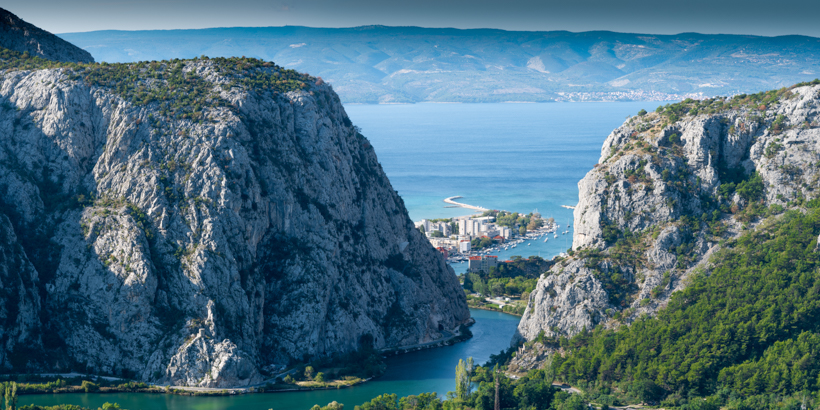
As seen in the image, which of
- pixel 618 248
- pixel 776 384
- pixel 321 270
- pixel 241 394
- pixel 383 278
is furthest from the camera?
pixel 383 278

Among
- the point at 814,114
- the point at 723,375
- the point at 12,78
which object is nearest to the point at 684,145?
the point at 814,114

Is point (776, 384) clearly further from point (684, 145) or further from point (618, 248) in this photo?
point (684, 145)

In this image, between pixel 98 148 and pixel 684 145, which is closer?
pixel 684 145

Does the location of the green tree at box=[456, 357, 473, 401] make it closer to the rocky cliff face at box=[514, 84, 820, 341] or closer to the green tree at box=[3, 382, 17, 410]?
the rocky cliff face at box=[514, 84, 820, 341]

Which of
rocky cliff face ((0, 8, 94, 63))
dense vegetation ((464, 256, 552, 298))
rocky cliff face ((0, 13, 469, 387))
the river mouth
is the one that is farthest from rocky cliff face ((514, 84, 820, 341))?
rocky cliff face ((0, 8, 94, 63))

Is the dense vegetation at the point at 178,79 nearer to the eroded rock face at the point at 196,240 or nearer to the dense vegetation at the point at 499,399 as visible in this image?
the eroded rock face at the point at 196,240

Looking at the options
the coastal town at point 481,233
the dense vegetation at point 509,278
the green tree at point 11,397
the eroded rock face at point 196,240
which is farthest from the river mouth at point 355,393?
the coastal town at point 481,233
